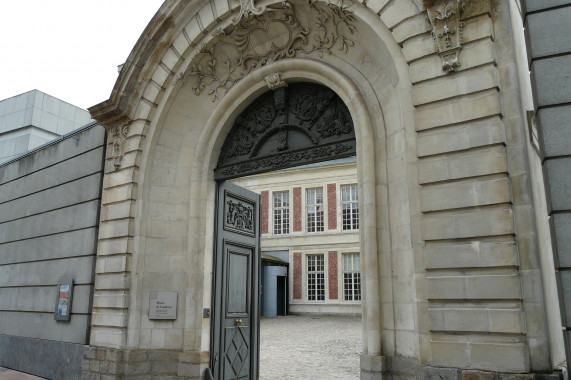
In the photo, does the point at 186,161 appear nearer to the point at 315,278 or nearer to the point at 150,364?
the point at 150,364

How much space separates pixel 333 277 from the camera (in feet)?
88.0

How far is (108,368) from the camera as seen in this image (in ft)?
25.0

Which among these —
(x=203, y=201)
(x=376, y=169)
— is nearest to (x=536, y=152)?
(x=376, y=169)

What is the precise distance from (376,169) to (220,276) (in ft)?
11.3

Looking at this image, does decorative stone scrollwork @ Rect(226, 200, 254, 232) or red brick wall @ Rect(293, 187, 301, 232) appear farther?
red brick wall @ Rect(293, 187, 301, 232)

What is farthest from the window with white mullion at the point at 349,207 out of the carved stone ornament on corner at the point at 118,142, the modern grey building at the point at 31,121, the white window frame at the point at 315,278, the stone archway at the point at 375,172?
the carved stone ornament on corner at the point at 118,142

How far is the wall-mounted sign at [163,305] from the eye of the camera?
7.69m

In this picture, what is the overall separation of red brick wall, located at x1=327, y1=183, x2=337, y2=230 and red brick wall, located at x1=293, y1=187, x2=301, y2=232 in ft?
6.07

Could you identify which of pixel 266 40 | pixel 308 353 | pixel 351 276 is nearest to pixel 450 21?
pixel 266 40

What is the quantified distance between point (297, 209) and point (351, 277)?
202 inches

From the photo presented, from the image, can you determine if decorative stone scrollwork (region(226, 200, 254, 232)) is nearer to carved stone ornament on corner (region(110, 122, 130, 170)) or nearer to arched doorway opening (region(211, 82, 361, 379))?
arched doorway opening (region(211, 82, 361, 379))

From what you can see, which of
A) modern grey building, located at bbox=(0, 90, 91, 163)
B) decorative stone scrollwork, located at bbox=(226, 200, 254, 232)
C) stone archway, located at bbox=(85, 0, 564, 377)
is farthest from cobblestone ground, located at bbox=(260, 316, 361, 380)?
modern grey building, located at bbox=(0, 90, 91, 163)

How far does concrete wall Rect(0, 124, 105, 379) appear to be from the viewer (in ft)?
28.6

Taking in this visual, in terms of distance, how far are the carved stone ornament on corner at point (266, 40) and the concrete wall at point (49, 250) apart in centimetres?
258
